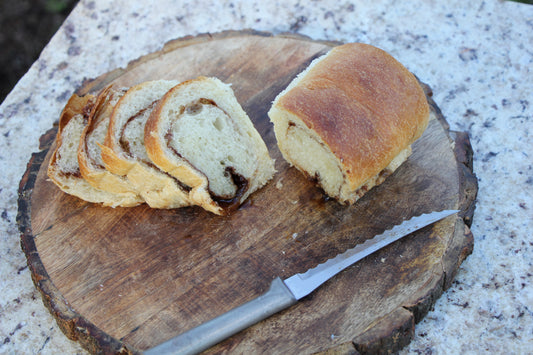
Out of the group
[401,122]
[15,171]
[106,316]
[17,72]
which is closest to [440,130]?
[401,122]

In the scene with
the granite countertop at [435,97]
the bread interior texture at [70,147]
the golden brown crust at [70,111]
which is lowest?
the granite countertop at [435,97]

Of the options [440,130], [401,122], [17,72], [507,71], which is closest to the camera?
[401,122]

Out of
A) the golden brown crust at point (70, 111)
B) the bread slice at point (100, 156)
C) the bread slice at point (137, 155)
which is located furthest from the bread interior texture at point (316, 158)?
the golden brown crust at point (70, 111)

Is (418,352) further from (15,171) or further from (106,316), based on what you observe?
(15,171)

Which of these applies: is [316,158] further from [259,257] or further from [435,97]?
[435,97]

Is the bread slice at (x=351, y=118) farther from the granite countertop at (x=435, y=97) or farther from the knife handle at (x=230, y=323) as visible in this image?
A: the granite countertop at (x=435, y=97)
